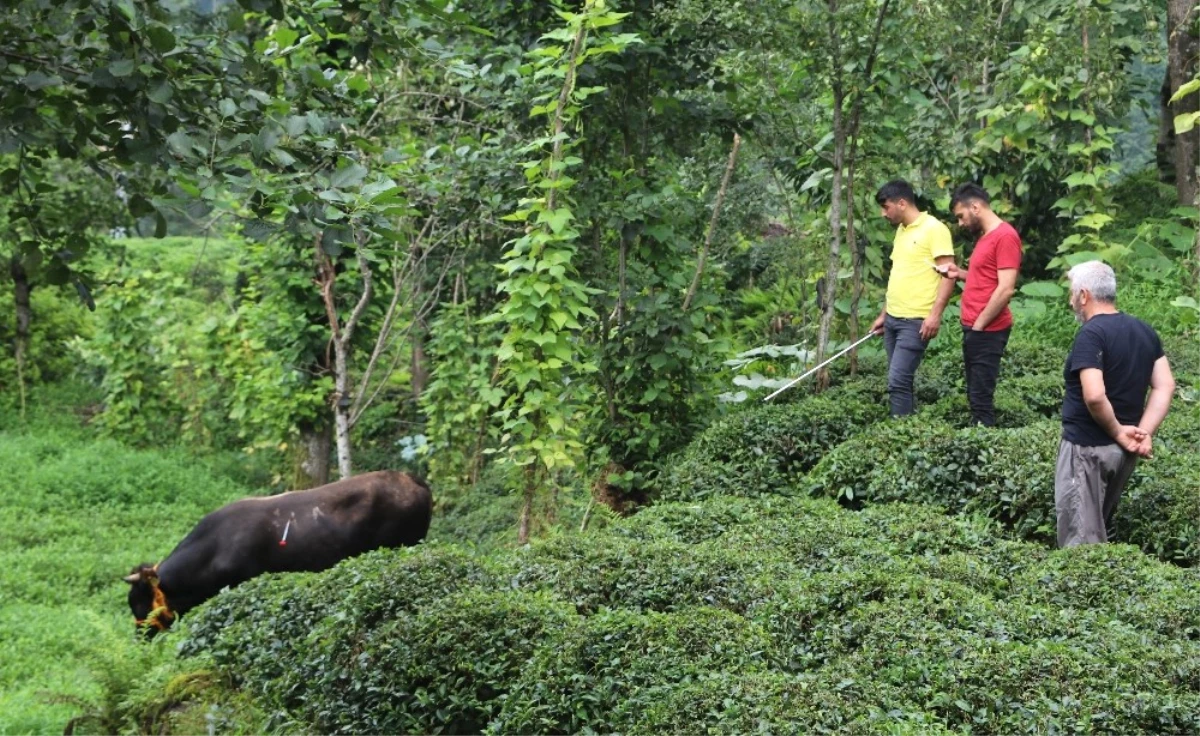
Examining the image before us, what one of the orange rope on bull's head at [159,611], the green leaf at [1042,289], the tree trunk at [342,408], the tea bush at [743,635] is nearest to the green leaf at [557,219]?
the tea bush at [743,635]

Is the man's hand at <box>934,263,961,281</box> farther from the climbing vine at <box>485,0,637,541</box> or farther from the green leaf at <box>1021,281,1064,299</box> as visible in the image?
the green leaf at <box>1021,281,1064,299</box>

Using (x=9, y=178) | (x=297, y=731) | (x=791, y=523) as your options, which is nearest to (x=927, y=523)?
(x=791, y=523)

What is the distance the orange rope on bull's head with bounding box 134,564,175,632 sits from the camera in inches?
386

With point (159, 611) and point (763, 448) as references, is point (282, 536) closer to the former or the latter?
point (159, 611)

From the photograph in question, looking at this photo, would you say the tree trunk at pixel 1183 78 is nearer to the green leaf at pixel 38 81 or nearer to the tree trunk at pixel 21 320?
the green leaf at pixel 38 81

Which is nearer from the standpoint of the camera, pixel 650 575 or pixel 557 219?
pixel 650 575

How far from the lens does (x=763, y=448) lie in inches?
349

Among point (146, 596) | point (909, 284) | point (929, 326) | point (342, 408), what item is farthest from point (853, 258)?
point (146, 596)

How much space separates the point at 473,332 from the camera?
1411cm

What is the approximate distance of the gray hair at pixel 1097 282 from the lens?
661cm

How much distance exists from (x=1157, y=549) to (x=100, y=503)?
39.9 ft

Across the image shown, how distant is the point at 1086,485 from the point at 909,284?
2650 millimetres

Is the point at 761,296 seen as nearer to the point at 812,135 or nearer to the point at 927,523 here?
the point at 812,135

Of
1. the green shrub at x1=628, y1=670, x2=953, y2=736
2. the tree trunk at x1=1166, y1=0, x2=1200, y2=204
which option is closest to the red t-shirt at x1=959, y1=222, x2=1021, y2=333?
the green shrub at x1=628, y1=670, x2=953, y2=736
